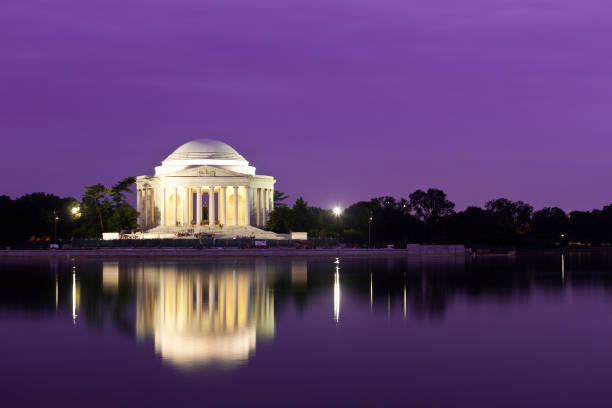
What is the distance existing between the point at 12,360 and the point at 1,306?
15394 millimetres

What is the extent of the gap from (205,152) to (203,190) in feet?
21.1

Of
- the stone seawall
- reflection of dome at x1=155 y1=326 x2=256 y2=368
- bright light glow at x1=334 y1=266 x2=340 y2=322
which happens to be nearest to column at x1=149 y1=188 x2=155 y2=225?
the stone seawall

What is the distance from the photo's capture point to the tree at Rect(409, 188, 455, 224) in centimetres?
18000

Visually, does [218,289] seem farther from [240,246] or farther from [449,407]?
[240,246]

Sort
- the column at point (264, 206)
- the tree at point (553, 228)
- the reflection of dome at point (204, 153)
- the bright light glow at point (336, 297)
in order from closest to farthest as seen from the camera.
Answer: the bright light glow at point (336, 297), the reflection of dome at point (204, 153), the column at point (264, 206), the tree at point (553, 228)

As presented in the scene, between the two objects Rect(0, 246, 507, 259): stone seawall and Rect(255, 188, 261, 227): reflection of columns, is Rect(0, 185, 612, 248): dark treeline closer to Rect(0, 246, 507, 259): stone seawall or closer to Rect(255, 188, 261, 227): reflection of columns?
Rect(255, 188, 261, 227): reflection of columns

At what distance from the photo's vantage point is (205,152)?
474 feet

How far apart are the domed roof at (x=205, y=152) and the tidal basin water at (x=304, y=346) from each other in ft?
316

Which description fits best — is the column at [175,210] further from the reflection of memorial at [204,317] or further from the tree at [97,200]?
the reflection of memorial at [204,317]

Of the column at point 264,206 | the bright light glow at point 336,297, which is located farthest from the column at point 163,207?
the bright light glow at point 336,297

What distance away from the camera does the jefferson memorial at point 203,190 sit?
13725 centimetres

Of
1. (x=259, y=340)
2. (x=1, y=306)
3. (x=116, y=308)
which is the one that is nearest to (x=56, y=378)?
(x=259, y=340)

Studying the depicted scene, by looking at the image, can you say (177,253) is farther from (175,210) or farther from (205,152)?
(205,152)

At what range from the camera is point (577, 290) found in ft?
161
